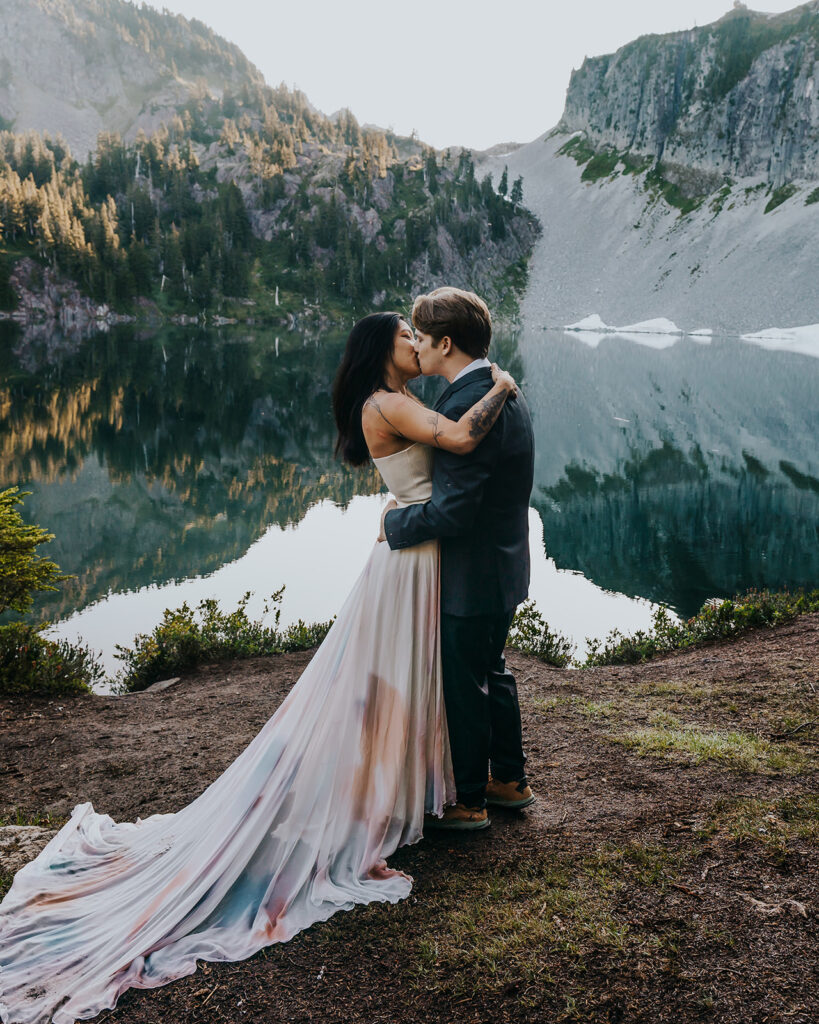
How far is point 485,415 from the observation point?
11.9ft

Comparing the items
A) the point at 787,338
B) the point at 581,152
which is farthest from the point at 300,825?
the point at 581,152

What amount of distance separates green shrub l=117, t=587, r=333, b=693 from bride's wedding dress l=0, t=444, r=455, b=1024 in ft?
20.5

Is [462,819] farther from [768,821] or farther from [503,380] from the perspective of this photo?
[503,380]

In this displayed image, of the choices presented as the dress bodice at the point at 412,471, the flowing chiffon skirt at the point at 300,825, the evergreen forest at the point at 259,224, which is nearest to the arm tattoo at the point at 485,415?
the dress bodice at the point at 412,471

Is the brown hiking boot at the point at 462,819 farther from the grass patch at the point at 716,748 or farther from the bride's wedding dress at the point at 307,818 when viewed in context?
the grass patch at the point at 716,748

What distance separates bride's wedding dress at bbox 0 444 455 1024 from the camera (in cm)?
362

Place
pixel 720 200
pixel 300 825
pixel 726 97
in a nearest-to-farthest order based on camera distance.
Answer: pixel 300 825 → pixel 720 200 → pixel 726 97

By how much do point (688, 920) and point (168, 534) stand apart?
19.0m

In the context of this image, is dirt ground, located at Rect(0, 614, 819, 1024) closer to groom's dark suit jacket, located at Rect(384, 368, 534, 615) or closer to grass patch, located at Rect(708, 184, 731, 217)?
groom's dark suit jacket, located at Rect(384, 368, 534, 615)

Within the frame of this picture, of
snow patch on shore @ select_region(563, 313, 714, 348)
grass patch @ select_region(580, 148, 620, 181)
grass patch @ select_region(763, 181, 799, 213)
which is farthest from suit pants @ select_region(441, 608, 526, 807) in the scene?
grass patch @ select_region(580, 148, 620, 181)

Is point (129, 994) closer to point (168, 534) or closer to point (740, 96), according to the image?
point (168, 534)

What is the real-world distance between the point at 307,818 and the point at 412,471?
1953mm

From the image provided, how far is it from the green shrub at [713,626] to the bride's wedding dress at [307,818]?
7070mm

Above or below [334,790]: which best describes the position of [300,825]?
below
